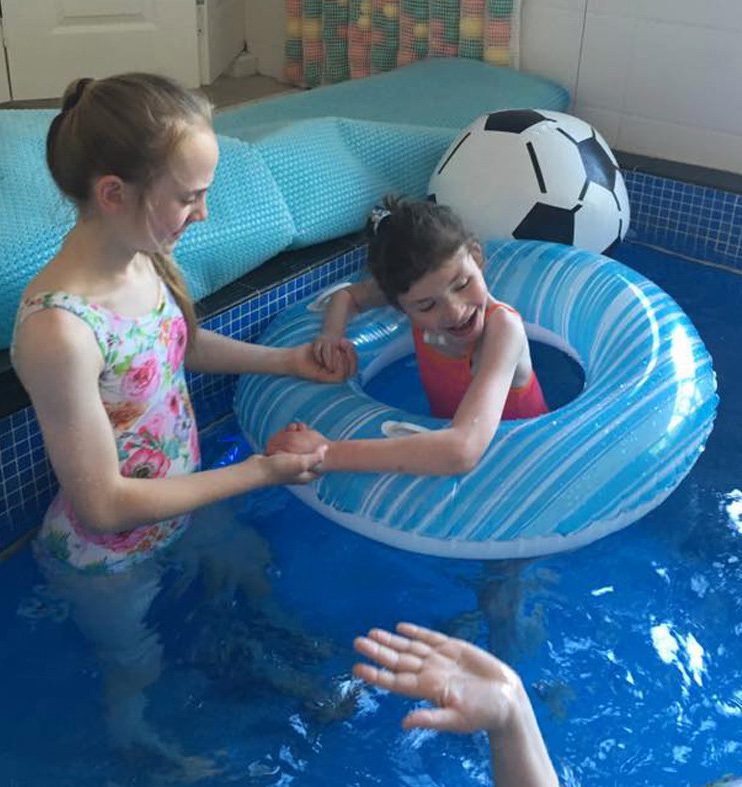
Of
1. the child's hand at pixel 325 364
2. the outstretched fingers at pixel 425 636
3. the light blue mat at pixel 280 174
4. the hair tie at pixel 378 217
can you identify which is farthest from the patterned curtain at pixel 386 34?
the outstretched fingers at pixel 425 636

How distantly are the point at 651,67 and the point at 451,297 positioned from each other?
2198 millimetres

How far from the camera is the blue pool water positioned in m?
1.76

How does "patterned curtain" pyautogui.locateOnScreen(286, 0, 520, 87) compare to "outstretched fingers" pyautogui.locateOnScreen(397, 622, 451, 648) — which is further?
"patterned curtain" pyautogui.locateOnScreen(286, 0, 520, 87)

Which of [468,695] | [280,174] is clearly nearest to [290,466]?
[468,695]

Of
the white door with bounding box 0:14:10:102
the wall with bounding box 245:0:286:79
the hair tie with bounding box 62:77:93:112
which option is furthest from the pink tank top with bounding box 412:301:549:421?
A: the wall with bounding box 245:0:286:79

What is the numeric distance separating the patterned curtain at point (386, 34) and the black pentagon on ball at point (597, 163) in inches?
44.7

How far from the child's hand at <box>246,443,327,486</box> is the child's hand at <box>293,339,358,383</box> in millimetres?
361

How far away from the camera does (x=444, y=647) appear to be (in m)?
1.19

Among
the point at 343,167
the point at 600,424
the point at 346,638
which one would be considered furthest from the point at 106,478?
the point at 343,167

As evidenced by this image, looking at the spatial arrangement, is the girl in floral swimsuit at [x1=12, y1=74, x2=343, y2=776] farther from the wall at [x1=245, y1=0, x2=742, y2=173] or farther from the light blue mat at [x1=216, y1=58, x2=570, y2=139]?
the wall at [x1=245, y1=0, x2=742, y2=173]

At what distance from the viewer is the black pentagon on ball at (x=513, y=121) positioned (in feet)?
9.59

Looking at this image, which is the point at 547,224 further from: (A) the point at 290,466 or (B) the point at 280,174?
(A) the point at 290,466

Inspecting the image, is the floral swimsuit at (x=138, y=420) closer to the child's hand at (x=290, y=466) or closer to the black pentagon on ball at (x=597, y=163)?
the child's hand at (x=290, y=466)

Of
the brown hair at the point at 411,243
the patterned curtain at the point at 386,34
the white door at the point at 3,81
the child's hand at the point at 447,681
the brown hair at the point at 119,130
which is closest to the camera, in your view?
the child's hand at the point at 447,681
